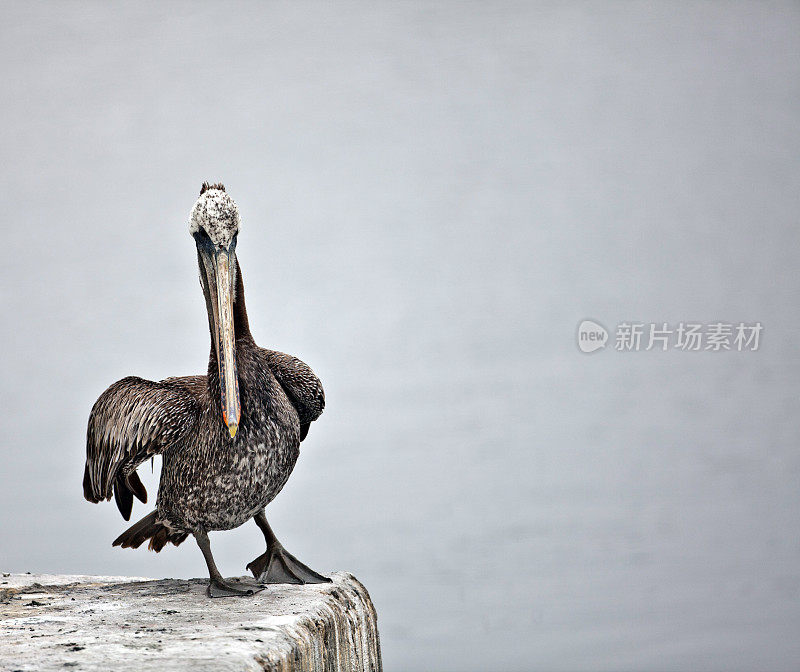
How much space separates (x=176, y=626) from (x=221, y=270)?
75cm

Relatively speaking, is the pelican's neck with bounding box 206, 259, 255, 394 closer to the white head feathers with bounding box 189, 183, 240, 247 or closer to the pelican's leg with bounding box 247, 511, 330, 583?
the white head feathers with bounding box 189, 183, 240, 247

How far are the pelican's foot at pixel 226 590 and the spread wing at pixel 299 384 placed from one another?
1.50ft

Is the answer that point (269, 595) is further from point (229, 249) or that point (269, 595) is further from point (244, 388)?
point (229, 249)

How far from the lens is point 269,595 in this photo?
2125 mm

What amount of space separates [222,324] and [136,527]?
64 centimetres

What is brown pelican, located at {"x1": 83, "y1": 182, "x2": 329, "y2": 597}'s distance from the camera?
6.57 feet

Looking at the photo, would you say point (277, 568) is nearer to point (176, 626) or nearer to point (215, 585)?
point (215, 585)

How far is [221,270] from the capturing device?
2.00 m

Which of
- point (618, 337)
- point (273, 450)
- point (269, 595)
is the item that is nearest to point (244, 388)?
point (273, 450)
